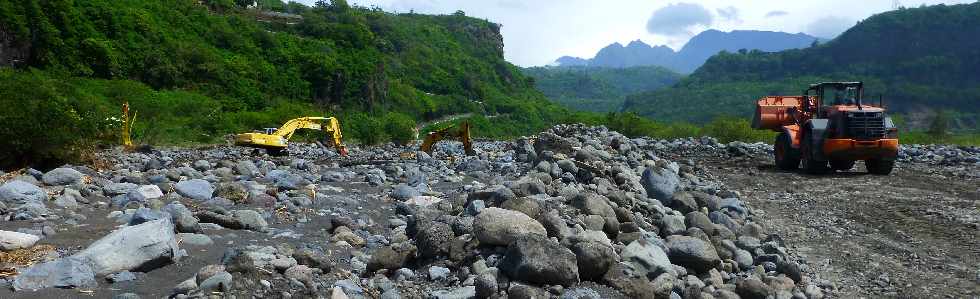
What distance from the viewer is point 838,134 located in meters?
12.5

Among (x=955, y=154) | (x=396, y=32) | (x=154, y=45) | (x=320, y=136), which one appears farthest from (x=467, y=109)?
(x=955, y=154)

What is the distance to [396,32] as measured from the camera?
86250 mm

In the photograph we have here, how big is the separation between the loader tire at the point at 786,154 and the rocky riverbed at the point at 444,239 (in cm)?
368

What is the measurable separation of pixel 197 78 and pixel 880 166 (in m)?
36.2

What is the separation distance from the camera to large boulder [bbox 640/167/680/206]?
8.10 metres

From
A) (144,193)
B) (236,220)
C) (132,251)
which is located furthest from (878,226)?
(144,193)

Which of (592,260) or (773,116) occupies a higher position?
(773,116)

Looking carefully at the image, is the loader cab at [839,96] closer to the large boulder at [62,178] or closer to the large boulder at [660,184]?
the large boulder at [660,184]

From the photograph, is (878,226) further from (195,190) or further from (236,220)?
(195,190)

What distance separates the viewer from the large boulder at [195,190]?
7375 millimetres

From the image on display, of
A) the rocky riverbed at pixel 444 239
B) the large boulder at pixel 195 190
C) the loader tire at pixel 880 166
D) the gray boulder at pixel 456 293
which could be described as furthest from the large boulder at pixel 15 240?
the loader tire at pixel 880 166

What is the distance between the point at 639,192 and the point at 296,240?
164 inches

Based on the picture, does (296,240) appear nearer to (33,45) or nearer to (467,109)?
(33,45)

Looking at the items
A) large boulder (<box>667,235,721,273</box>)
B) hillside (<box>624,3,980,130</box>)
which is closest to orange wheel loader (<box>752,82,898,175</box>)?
large boulder (<box>667,235,721,273</box>)
